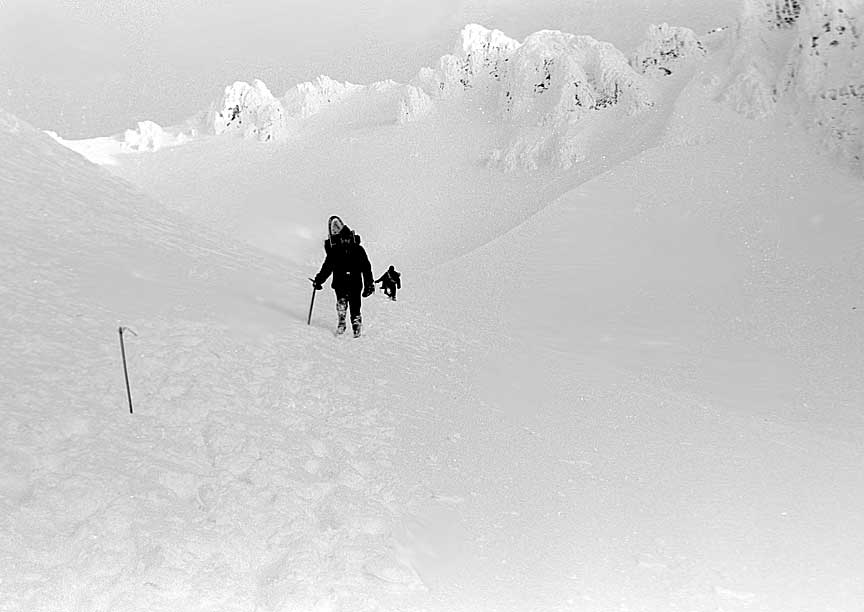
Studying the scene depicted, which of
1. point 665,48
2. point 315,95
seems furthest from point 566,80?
point 315,95

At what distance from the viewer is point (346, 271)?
1095 cm

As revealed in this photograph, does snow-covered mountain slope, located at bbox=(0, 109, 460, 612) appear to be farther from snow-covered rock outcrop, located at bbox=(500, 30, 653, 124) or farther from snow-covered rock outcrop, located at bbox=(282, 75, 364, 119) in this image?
snow-covered rock outcrop, located at bbox=(282, 75, 364, 119)

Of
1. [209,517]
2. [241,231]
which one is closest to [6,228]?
[209,517]

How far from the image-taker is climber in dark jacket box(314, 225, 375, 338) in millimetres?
10836

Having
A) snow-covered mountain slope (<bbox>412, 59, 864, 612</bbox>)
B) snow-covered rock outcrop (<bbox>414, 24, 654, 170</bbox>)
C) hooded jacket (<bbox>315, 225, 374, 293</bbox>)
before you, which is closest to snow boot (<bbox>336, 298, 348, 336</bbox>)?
hooded jacket (<bbox>315, 225, 374, 293</bbox>)

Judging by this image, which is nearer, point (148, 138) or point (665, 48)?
point (665, 48)

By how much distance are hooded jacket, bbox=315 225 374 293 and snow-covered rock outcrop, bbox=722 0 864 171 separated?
36.8m

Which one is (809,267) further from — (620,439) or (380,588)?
(380,588)

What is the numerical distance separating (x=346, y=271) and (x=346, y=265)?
4.2 inches

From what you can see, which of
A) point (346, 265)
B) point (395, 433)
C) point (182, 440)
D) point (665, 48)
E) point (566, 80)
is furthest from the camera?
point (665, 48)

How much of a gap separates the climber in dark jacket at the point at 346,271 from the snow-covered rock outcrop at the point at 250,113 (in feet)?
253

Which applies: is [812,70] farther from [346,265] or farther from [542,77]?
[346,265]

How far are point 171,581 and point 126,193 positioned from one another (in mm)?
14282

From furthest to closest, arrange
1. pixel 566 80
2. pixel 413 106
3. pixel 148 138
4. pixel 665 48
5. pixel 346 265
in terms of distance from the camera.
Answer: pixel 148 138 < pixel 413 106 < pixel 665 48 < pixel 566 80 < pixel 346 265
